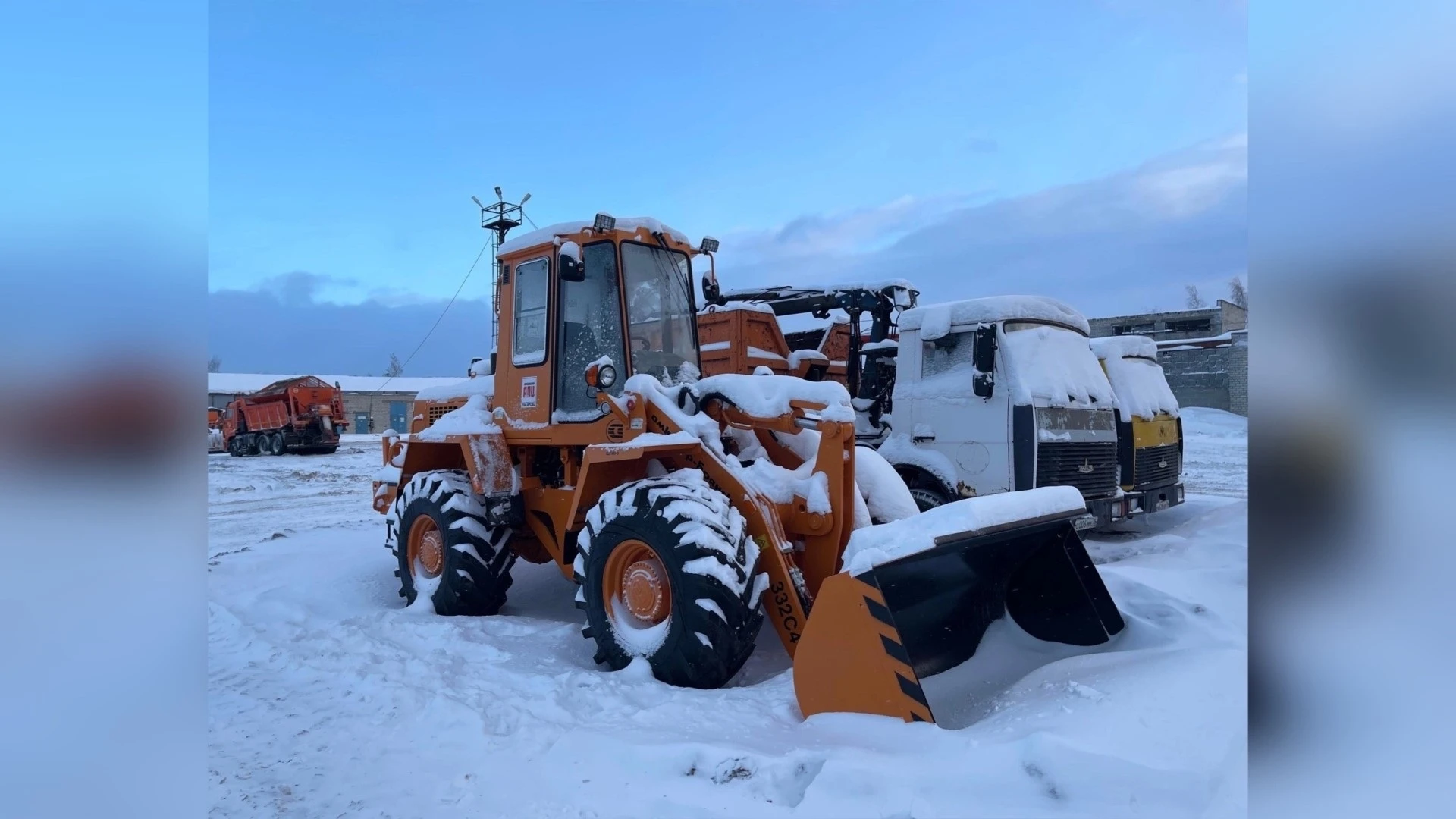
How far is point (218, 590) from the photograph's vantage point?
7.36m

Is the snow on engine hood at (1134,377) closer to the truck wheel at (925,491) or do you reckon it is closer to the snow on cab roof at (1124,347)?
the snow on cab roof at (1124,347)

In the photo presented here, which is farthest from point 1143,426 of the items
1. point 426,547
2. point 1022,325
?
point 426,547

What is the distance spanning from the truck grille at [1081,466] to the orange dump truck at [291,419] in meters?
25.0

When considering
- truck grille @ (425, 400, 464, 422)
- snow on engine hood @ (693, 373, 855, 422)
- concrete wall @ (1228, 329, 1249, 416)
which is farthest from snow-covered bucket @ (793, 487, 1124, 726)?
truck grille @ (425, 400, 464, 422)

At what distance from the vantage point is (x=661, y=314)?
6066 mm

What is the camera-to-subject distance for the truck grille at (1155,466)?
9.84 m

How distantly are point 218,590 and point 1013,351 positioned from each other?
7871mm

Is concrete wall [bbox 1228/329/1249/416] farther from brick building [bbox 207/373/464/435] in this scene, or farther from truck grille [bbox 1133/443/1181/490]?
brick building [bbox 207/373/464/435]

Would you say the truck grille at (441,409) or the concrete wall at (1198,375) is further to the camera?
the concrete wall at (1198,375)

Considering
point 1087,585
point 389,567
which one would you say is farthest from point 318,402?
point 1087,585

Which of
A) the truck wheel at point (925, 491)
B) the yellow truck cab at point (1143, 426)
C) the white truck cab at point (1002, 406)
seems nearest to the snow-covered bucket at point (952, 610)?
the white truck cab at point (1002, 406)

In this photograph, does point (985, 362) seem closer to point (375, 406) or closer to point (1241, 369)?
point (1241, 369)
